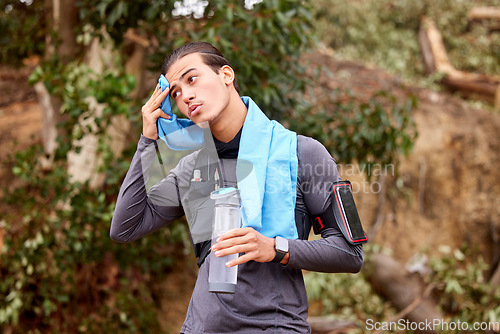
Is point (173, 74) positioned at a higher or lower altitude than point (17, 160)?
higher

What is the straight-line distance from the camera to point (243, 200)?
1.36 m

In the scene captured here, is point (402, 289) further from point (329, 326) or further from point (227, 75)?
point (227, 75)

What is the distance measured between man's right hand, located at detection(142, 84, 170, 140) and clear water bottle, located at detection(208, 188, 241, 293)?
340mm

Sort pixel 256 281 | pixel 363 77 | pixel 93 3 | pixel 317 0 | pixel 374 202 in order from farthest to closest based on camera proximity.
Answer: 1. pixel 317 0
2. pixel 363 77
3. pixel 374 202
4. pixel 93 3
5. pixel 256 281

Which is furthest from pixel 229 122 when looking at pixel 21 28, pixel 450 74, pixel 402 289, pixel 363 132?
pixel 450 74

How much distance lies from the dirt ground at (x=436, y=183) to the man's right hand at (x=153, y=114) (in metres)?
4.69

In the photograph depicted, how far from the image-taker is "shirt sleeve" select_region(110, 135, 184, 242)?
5.00 feet

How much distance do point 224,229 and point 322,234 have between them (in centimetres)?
33

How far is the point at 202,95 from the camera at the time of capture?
150 cm

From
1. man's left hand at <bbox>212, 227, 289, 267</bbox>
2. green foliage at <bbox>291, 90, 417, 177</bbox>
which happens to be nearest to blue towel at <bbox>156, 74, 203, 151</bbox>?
man's left hand at <bbox>212, 227, 289, 267</bbox>

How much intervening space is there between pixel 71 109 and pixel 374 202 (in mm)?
4254

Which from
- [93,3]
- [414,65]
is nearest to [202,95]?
[93,3]

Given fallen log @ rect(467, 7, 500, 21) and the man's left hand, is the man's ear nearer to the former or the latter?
the man's left hand

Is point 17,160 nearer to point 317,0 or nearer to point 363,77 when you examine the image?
point 363,77
